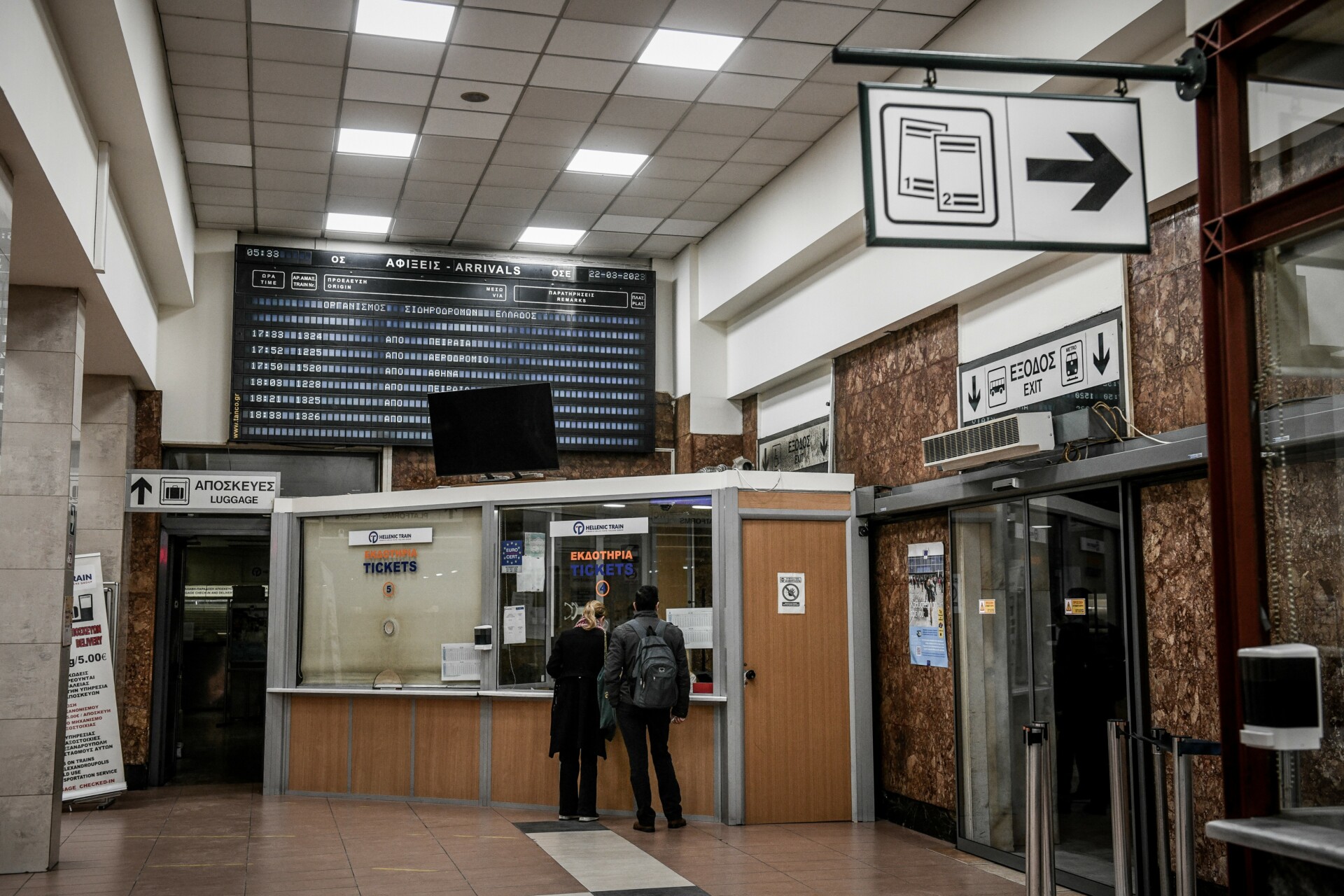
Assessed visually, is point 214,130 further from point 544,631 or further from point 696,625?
point 696,625

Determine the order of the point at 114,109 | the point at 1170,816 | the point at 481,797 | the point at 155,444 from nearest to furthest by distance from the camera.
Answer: the point at 1170,816 → the point at 114,109 → the point at 481,797 → the point at 155,444

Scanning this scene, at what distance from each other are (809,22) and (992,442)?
262 cm

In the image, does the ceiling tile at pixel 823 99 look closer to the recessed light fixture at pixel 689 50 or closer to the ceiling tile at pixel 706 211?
the recessed light fixture at pixel 689 50

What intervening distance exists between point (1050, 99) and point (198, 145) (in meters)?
6.58

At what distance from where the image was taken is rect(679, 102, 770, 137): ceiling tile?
820 cm

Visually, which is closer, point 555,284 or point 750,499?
point 750,499

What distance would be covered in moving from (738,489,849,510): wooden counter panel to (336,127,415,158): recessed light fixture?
3.45 meters

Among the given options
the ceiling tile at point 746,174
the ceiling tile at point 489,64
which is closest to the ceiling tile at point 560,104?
the ceiling tile at point 489,64

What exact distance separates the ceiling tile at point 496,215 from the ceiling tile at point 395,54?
96.2 inches

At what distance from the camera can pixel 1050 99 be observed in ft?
13.3

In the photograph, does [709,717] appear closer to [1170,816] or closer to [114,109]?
[1170,816]

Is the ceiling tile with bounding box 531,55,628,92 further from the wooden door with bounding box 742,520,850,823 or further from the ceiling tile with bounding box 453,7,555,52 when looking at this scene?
the wooden door with bounding box 742,520,850,823

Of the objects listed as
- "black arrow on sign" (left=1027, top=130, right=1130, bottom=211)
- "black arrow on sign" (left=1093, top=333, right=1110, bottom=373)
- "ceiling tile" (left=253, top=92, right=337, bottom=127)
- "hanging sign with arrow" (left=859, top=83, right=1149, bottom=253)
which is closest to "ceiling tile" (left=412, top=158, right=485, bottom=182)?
"ceiling tile" (left=253, top=92, right=337, bottom=127)

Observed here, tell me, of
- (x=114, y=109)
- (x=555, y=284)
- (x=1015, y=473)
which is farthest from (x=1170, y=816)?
(x=555, y=284)
